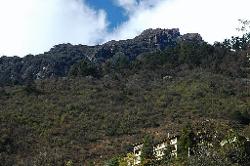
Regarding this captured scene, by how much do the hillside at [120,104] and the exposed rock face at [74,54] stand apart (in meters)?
36.6

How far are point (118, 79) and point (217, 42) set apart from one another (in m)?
33.5

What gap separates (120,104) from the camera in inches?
3337

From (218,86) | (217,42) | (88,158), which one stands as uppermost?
(217,42)

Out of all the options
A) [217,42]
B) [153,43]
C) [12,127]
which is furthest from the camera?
[153,43]

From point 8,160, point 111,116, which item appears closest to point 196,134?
point 8,160

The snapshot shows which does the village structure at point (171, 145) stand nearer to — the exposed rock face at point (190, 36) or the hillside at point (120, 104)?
the hillside at point (120, 104)

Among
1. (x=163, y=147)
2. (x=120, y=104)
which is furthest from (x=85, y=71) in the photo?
(x=163, y=147)

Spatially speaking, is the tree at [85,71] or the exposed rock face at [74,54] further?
the exposed rock face at [74,54]

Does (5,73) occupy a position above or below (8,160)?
above

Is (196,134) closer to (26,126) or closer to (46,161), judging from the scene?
(46,161)

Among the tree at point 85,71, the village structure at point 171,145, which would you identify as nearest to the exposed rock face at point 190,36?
the tree at point 85,71

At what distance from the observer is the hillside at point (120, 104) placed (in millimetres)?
67688

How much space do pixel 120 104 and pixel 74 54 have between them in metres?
86.1

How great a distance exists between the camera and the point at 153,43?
172m
